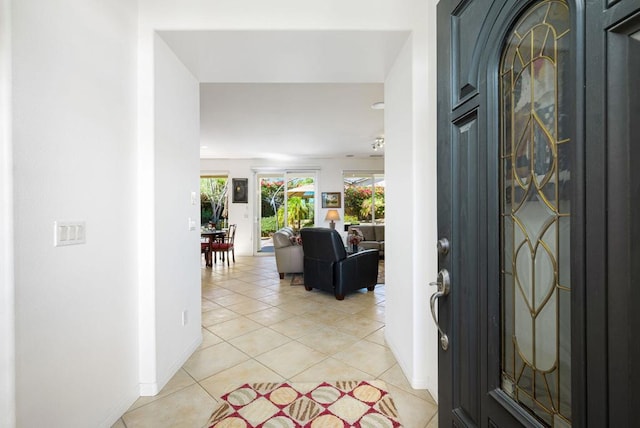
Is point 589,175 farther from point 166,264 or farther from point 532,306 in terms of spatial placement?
point 166,264

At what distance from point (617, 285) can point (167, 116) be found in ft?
7.92

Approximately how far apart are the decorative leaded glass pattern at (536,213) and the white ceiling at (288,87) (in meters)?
1.51

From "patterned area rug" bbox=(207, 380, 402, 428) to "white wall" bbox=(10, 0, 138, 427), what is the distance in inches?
26.7

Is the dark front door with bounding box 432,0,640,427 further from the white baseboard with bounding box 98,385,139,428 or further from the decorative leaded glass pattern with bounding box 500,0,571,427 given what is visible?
the white baseboard with bounding box 98,385,139,428

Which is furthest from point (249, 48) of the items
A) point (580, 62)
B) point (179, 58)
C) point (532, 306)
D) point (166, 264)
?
point (532, 306)

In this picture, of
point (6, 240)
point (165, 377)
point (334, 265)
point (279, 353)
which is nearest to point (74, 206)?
point (6, 240)

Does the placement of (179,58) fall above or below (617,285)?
above

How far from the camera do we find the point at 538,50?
2.38 ft

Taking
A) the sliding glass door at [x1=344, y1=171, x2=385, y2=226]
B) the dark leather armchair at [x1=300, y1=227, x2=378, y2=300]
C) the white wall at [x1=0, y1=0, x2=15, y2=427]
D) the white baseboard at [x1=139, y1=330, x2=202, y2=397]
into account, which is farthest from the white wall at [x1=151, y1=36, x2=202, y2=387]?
the sliding glass door at [x1=344, y1=171, x2=385, y2=226]

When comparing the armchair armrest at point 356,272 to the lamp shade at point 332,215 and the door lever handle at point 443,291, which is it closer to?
the door lever handle at point 443,291

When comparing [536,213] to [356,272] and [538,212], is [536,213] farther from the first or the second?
[356,272]

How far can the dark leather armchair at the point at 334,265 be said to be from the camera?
13.5 feet

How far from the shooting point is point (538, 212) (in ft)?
2.42

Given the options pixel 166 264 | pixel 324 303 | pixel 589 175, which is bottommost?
pixel 324 303
